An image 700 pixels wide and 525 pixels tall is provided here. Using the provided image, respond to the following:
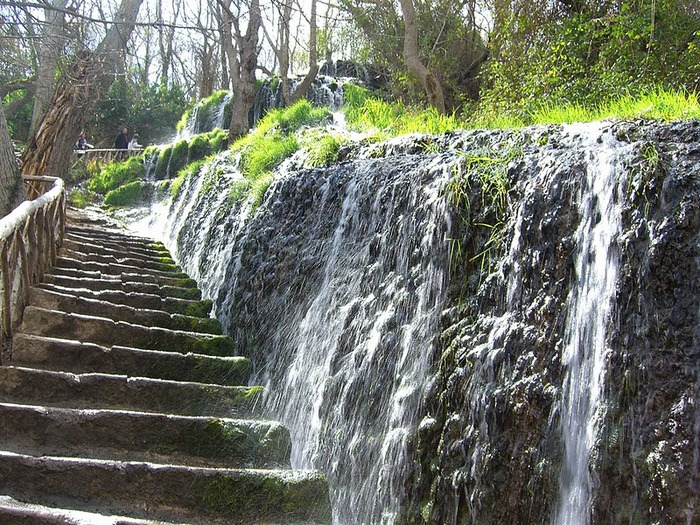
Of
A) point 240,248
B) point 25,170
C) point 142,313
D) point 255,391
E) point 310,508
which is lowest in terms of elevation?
point 310,508

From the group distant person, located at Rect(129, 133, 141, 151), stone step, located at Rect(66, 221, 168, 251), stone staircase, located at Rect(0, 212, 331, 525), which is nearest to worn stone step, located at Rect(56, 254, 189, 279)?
stone staircase, located at Rect(0, 212, 331, 525)

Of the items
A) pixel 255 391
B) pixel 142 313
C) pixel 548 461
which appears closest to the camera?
pixel 548 461

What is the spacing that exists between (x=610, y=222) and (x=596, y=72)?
560 cm

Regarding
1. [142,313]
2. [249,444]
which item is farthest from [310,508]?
[142,313]

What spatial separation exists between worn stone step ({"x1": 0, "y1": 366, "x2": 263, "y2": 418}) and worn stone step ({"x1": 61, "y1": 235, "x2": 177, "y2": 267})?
380 centimetres

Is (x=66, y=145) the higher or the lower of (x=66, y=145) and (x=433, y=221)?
the higher

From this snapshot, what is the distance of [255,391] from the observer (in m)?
5.67

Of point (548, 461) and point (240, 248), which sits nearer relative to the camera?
point (548, 461)

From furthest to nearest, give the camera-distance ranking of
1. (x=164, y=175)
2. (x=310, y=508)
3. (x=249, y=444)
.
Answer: (x=164, y=175)
(x=249, y=444)
(x=310, y=508)

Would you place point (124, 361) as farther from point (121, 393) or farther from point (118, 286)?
point (118, 286)

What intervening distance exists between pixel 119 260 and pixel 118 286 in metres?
1.35

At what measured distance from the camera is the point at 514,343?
371 cm

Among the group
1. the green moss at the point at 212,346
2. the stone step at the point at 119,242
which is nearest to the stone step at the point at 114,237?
the stone step at the point at 119,242

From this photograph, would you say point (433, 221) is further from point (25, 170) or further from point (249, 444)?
point (25, 170)
